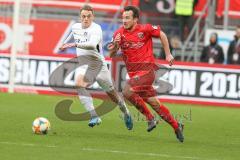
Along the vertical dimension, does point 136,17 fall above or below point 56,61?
above

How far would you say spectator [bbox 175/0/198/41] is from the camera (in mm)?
25688

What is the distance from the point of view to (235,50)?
23938 millimetres

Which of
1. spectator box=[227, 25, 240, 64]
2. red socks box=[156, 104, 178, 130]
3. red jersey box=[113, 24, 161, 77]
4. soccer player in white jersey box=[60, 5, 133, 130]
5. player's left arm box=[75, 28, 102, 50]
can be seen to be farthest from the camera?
spectator box=[227, 25, 240, 64]

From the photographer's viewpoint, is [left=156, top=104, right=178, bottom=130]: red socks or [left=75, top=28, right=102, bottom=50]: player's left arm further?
[left=75, top=28, right=102, bottom=50]: player's left arm

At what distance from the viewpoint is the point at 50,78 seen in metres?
A: 22.7

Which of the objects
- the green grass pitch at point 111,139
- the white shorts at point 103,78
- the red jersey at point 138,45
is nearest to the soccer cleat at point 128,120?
the green grass pitch at point 111,139

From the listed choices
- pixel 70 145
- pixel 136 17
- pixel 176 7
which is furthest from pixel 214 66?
pixel 70 145

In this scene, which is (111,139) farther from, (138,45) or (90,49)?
(90,49)

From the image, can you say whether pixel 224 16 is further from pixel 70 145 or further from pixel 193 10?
pixel 70 145

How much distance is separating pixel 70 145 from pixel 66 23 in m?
14.4

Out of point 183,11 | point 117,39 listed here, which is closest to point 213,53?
point 183,11

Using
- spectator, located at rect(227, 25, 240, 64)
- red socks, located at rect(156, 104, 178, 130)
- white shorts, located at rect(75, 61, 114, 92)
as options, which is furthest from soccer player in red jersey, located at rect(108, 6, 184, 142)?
spectator, located at rect(227, 25, 240, 64)

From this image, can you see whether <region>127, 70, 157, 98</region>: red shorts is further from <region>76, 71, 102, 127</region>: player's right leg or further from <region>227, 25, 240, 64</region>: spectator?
<region>227, 25, 240, 64</region>: spectator

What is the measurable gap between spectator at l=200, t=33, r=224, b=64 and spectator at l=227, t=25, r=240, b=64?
0.91 feet
